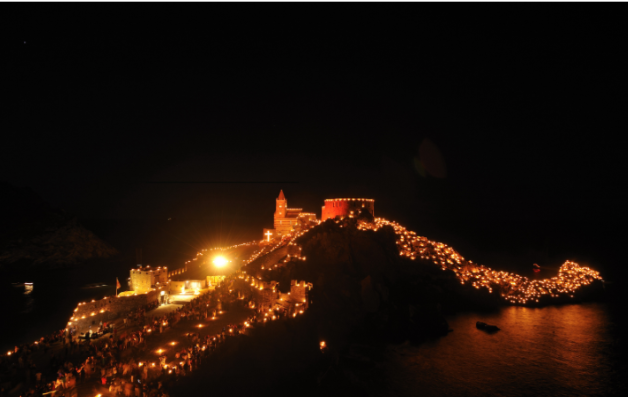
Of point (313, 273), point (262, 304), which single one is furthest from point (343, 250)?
point (262, 304)

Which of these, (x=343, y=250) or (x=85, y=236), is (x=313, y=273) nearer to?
(x=343, y=250)

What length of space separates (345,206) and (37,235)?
6598 centimetres

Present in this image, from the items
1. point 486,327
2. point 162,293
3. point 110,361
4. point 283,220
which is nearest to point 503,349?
point 486,327

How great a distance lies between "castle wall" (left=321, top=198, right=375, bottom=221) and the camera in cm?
4141

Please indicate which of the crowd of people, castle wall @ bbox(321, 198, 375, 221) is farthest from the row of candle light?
the crowd of people

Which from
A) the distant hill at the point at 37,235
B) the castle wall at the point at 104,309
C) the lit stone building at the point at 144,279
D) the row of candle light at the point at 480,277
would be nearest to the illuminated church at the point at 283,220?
the row of candle light at the point at 480,277

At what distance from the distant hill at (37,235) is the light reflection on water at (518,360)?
71835mm

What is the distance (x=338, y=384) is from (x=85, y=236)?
80862 mm

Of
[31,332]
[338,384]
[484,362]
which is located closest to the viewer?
[338,384]

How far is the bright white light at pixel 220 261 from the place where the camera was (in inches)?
1427

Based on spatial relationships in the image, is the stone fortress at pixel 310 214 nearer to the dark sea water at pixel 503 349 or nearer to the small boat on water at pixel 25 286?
the dark sea water at pixel 503 349

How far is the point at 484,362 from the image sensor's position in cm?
2425

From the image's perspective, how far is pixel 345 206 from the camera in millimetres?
41562

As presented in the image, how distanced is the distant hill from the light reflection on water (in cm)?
7183
